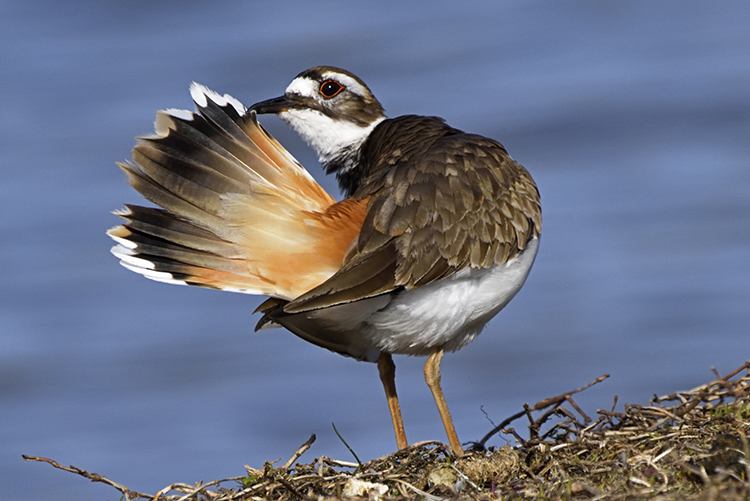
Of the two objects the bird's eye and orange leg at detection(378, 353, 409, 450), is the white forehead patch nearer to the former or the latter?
the bird's eye

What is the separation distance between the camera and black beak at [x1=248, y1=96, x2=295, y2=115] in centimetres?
488

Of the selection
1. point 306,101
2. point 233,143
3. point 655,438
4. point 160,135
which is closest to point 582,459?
point 655,438

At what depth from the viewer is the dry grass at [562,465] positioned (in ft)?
9.68

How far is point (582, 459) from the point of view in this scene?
335cm

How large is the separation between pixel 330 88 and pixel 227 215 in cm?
153

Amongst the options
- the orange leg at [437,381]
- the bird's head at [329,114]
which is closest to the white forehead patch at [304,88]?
the bird's head at [329,114]

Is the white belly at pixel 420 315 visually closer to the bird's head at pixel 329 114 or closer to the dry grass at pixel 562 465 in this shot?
the dry grass at pixel 562 465

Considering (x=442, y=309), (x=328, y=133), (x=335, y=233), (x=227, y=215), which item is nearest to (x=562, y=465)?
(x=442, y=309)

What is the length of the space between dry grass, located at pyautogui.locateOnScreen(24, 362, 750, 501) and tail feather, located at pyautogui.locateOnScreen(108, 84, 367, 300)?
32.3 inches

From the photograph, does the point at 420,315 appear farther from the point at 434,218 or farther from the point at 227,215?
the point at 227,215

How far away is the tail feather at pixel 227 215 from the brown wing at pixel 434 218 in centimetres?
18

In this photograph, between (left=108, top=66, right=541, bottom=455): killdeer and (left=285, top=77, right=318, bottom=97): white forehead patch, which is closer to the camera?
(left=108, top=66, right=541, bottom=455): killdeer

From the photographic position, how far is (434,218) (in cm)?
386

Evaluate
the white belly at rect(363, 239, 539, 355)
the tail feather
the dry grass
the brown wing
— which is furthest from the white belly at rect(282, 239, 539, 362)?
the dry grass
